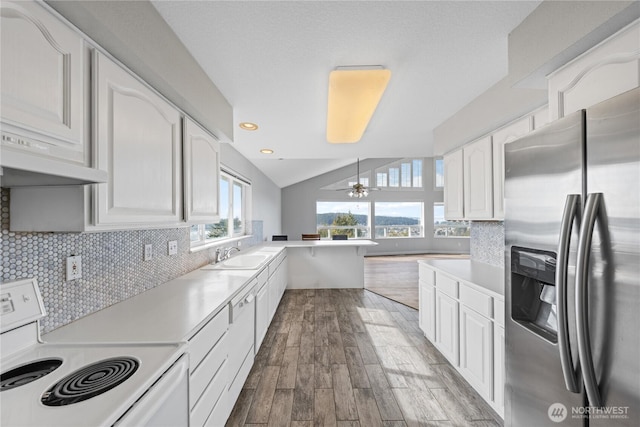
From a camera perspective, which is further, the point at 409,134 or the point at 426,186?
the point at 426,186

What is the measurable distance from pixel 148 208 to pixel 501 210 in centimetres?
236

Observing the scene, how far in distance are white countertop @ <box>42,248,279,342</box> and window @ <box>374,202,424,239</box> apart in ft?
27.7

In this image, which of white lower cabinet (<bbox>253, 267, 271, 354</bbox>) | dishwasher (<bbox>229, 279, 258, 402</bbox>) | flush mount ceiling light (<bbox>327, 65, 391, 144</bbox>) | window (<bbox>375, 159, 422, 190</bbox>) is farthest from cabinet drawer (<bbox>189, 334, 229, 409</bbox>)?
window (<bbox>375, 159, 422, 190</bbox>)

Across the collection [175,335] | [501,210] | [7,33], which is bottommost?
[175,335]

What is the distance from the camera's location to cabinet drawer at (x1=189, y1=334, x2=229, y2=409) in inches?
49.9

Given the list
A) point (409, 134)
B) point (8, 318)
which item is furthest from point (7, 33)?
point (409, 134)

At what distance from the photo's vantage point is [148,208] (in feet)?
4.50

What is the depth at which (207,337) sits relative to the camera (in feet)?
4.65

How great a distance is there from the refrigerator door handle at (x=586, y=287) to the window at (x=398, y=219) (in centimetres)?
920

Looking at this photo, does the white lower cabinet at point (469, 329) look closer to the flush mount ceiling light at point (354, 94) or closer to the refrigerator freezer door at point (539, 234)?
the refrigerator freezer door at point (539, 234)

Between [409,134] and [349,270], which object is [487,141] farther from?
[349,270]

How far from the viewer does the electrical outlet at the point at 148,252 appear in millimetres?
1856

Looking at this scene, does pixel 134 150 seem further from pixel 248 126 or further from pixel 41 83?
pixel 248 126

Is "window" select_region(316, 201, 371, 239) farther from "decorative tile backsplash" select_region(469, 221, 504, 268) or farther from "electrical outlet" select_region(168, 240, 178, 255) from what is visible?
"electrical outlet" select_region(168, 240, 178, 255)
